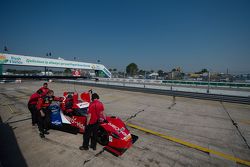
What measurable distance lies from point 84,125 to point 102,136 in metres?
0.70

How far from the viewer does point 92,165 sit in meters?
2.99

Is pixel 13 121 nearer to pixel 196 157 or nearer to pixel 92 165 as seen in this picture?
pixel 92 165

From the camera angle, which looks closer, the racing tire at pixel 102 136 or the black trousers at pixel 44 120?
the racing tire at pixel 102 136

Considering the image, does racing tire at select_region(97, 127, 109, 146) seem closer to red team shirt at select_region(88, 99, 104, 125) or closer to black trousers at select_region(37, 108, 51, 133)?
red team shirt at select_region(88, 99, 104, 125)

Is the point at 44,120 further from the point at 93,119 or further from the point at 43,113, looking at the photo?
the point at 93,119

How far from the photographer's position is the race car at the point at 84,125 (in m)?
3.42

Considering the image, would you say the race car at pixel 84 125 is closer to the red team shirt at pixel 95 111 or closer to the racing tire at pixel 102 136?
the racing tire at pixel 102 136

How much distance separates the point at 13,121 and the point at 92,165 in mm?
4963

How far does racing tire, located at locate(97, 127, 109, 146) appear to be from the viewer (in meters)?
3.72

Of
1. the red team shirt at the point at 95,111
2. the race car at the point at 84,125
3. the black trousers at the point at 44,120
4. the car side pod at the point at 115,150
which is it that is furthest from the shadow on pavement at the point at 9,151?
the car side pod at the point at 115,150

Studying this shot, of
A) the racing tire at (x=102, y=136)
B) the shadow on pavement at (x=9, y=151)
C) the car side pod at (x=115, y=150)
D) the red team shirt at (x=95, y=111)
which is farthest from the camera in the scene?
the racing tire at (x=102, y=136)

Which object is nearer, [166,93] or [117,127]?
[117,127]

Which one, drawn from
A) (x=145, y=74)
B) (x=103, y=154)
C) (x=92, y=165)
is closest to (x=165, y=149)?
(x=103, y=154)

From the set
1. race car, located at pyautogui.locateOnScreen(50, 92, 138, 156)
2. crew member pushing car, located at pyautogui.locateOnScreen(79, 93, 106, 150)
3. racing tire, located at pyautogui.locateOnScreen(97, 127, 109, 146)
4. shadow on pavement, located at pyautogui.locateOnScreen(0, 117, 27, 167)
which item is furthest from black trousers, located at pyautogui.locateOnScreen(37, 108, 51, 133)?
racing tire, located at pyautogui.locateOnScreen(97, 127, 109, 146)
